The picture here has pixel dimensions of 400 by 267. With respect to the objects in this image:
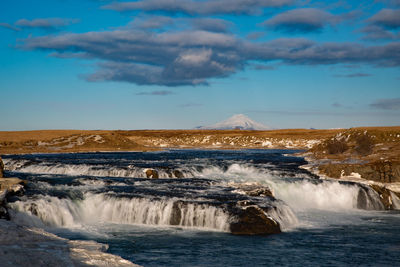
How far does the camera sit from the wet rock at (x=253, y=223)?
2208 cm

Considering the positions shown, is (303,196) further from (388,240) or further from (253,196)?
(388,240)

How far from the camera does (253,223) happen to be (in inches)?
882

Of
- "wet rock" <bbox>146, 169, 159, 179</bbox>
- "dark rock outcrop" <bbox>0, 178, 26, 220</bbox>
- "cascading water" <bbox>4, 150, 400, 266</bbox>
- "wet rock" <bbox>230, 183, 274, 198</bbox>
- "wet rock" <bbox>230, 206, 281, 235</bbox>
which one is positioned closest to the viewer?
"cascading water" <bbox>4, 150, 400, 266</bbox>

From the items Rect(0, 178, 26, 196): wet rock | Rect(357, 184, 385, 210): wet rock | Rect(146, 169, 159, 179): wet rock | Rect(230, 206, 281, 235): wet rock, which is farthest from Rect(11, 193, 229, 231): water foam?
Rect(357, 184, 385, 210): wet rock

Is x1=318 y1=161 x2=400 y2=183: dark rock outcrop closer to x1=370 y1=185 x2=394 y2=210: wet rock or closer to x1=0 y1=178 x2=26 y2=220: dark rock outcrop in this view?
x1=370 y1=185 x2=394 y2=210: wet rock

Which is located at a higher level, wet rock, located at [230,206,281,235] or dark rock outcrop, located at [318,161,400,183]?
dark rock outcrop, located at [318,161,400,183]

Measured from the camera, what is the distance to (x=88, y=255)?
13.1 metres

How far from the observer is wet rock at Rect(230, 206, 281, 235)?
2208 cm

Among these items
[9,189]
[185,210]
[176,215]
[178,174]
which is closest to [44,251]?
[176,215]

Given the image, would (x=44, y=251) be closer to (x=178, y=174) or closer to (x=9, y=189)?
(x=9, y=189)

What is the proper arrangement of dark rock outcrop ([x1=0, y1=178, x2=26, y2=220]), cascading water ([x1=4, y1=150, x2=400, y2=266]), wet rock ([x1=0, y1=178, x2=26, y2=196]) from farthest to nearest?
wet rock ([x1=0, y1=178, x2=26, y2=196])
dark rock outcrop ([x1=0, y1=178, x2=26, y2=220])
cascading water ([x1=4, y1=150, x2=400, y2=266])

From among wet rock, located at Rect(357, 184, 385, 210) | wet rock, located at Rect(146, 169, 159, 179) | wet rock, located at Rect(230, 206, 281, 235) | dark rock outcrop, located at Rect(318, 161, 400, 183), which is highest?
dark rock outcrop, located at Rect(318, 161, 400, 183)

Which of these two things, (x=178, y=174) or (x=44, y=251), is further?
(x=178, y=174)

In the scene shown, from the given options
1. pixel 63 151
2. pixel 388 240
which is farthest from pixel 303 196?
pixel 63 151
